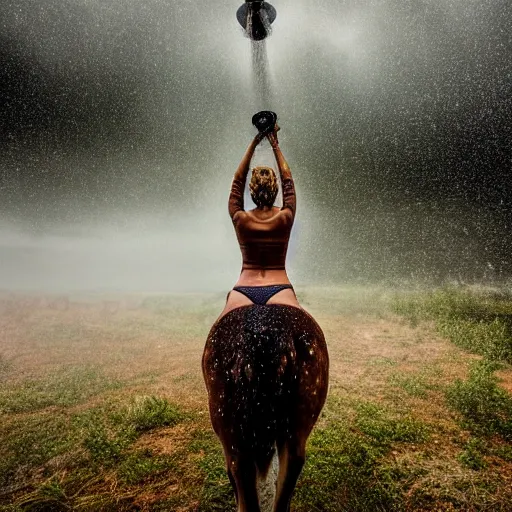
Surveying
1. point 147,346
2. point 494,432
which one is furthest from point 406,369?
point 147,346

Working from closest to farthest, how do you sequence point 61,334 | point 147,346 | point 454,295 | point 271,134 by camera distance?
point 271,134 < point 147,346 < point 61,334 < point 454,295

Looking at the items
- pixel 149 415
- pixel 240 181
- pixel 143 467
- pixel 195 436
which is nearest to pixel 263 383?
pixel 240 181

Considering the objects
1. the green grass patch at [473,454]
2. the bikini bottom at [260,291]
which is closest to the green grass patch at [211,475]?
the bikini bottom at [260,291]

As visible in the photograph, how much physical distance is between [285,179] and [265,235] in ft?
2.31

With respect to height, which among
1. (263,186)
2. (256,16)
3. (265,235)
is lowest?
(265,235)

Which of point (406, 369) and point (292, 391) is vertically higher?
point (292, 391)

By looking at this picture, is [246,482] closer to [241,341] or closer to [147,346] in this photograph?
[241,341]

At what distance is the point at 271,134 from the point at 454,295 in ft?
58.2

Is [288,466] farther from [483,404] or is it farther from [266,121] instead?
[483,404]

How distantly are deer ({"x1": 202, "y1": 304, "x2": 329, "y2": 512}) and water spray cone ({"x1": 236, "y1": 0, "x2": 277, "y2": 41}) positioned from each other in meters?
4.90

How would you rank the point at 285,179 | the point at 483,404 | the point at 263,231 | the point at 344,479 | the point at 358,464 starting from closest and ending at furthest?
the point at 263,231, the point at 285,179, the point at 344,479, the point at 358,464, the point at 483,404

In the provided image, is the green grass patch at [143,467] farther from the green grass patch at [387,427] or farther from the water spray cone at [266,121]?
the water spray cone at [266,121]

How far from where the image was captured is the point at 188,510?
3990mm

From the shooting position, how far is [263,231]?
313 cm
